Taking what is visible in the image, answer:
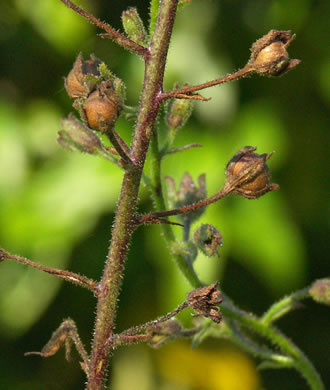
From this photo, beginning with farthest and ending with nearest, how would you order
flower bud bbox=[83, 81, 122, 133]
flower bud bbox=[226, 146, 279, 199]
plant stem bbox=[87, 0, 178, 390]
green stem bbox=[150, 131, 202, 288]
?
green stem bbox=[150, 131, 202, 288]
flower bud bbox=[226, 146, 279, 199]
plant stem bbox=[87, 0, 178, 390]
flower bud bbox=[83, 81, 122, 133]

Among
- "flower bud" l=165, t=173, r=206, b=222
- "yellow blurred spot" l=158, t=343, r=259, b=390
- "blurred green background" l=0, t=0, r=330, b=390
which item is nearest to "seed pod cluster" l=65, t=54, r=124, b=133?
"flower bud" l=165, t=173, r=206, b=222

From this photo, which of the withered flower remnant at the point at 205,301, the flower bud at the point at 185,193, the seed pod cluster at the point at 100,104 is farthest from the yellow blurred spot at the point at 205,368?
the seed pod cluster at the point at 100,104

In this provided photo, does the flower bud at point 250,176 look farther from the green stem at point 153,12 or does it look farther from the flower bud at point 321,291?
the flower bud at point 321,291

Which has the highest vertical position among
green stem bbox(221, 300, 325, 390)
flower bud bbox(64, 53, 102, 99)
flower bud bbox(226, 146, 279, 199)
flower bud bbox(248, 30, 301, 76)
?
flower bud bbox(64, 53, 102, 99)

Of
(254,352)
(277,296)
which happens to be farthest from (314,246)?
(254,352)

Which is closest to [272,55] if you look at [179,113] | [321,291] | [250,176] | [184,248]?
[250,176]

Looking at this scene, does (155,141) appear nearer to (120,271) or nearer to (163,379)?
(120,271)

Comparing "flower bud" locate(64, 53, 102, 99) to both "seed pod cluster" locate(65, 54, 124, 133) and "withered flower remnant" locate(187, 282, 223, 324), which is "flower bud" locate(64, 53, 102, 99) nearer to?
"seed pod cluster" locate(65, 54, 124, 133)
